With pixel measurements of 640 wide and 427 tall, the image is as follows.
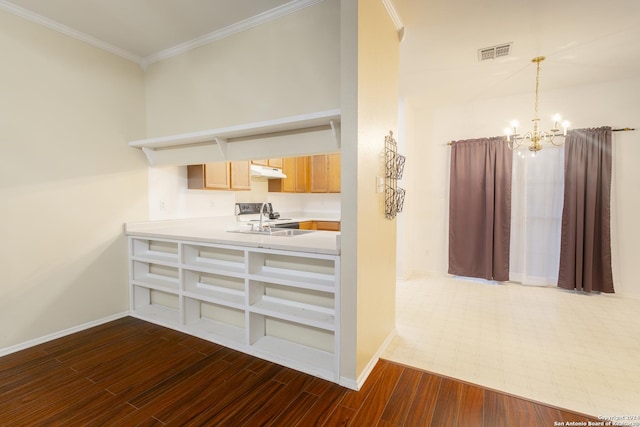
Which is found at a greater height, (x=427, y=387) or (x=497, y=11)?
(x=497, y=11)

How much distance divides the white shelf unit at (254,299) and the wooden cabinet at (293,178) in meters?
2.65

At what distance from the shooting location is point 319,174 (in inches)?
226

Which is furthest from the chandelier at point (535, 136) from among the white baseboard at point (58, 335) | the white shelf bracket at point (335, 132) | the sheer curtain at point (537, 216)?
the white baseboard at point (58, 335)

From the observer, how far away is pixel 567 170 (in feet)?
13.3

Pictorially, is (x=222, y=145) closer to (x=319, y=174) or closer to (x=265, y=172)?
(x=265, y=172)

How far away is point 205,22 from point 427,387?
359cm

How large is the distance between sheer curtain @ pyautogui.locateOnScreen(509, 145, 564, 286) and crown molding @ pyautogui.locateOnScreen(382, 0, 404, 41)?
2.96m

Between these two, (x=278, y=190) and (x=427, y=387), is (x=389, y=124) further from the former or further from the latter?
(x=278, y=190)

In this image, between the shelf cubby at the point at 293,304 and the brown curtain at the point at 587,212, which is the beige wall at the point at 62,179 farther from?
the brown curtain at the point at 587,212

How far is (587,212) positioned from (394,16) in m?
3.75

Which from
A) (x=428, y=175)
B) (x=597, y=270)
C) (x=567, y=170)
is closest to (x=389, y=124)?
(x=428, y=175)

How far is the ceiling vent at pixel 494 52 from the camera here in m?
2.99

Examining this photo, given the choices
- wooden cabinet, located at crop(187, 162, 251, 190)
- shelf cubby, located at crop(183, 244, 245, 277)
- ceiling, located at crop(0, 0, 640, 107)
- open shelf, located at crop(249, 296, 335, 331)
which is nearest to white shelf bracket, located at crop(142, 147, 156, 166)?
wooden cabinet, located at crop(187, 162, 251, 190)

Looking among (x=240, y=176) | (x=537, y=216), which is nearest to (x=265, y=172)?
(x=240, y=176)
